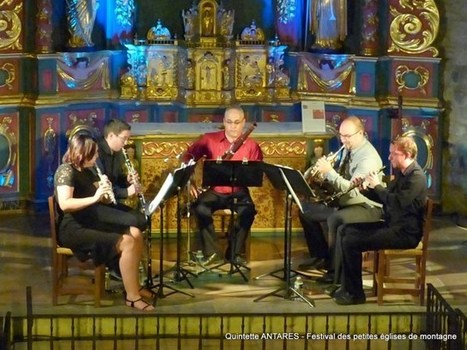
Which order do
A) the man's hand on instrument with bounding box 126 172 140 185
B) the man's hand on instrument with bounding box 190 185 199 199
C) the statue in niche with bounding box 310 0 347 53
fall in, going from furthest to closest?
the statue in niche with bounding box 310 0 347 53
the man's hand on instrument with bounding box 190 185 199 199
the man's hand on instrument with bounding box 126 172 140 185

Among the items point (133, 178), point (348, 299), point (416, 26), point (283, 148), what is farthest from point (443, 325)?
point (416, 26)

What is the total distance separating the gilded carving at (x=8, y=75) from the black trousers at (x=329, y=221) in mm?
3856

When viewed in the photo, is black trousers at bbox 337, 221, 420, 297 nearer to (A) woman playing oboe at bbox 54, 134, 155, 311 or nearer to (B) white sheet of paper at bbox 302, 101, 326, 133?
(A) woman playing oboe at bbox 54, 134, 155, 311

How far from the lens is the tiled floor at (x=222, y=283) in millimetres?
7906

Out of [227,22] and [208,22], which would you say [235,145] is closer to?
[208,22]

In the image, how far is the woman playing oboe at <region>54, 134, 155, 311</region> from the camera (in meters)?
7.62

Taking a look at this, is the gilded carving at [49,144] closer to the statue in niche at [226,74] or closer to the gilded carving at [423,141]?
the statue in niche at [226,74]

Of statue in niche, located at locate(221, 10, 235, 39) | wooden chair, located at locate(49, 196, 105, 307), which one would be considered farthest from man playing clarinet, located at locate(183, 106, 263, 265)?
statue in niche, located at locate(221, 10, 235, 39)

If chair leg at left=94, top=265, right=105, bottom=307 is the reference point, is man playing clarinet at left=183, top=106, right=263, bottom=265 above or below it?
above

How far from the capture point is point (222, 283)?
861cm

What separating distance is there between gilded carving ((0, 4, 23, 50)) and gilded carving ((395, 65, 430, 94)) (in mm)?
3860

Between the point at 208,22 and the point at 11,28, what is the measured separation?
2096mm

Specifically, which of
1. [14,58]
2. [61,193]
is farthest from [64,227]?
[14,58]

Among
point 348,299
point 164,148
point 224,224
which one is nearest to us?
point 348,299
